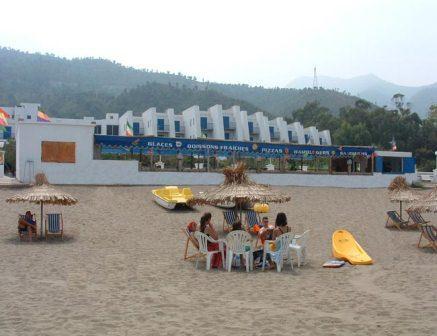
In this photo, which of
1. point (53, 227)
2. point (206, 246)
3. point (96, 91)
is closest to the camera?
point (206, 246)

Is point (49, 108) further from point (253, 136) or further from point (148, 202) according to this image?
point (148, 202)

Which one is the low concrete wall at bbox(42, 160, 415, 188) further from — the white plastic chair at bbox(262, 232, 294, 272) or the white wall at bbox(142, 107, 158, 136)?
the white wall at bbox(142, 107, 158, 136)

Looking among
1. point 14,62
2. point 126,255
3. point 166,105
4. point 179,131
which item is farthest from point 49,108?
point 126,255

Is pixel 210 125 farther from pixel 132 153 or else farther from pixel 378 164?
pixel 132 153

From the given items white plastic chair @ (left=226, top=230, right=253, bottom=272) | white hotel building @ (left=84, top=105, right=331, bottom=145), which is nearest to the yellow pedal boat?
white plastic chair @ (left=226, top=230, right=253, bottom=272)

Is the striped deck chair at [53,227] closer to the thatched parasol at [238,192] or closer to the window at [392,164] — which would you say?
the thatched parasol at [238,192]

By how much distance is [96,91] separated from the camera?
16175cm

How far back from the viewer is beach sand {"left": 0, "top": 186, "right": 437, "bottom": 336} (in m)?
5.84

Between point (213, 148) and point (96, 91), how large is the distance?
139m

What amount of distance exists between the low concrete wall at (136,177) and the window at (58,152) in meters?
0.29

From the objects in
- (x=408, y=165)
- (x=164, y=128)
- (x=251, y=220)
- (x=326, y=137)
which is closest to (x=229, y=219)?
(x=251, y=220)

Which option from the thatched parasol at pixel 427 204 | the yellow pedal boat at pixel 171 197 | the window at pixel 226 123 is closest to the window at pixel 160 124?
the window at pixel 226 123

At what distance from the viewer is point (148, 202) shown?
20859 millimetres

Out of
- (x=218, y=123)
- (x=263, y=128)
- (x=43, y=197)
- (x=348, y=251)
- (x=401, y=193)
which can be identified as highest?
(x=218, y=123)
